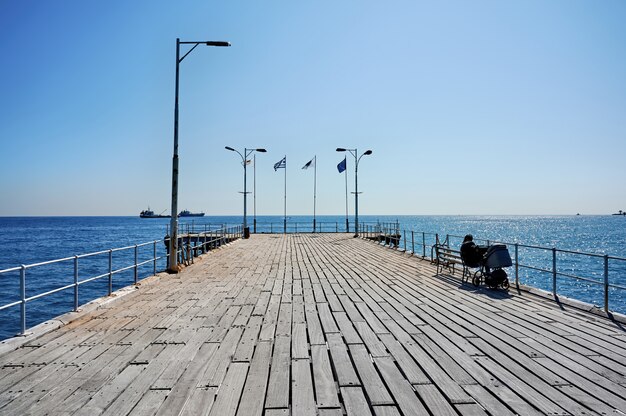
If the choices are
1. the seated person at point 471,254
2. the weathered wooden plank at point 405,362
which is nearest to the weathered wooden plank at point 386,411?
the weathered wooden plank at point 405,362

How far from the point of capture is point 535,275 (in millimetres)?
33938

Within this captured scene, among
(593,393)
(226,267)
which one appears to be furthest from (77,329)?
(226,267)

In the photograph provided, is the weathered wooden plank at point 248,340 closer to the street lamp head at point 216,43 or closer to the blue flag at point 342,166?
the street lamp head at point 216,43

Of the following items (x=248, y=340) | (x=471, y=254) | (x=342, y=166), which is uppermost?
(x=342, y=166)

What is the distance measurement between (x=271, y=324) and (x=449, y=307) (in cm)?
344

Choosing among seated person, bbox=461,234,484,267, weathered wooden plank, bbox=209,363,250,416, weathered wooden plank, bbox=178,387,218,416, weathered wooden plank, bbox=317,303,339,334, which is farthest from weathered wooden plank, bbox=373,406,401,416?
seated person, bbox=461,234,484,267

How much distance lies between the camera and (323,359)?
4648 millimetres

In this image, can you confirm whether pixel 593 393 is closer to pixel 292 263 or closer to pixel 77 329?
pixel 77 329

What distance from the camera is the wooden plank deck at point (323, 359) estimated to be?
11.6 ft

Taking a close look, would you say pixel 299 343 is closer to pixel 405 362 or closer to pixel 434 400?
pixel 405 362

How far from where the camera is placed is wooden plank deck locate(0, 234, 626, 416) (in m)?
3.54

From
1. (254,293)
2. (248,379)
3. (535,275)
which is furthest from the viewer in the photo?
(535,275)

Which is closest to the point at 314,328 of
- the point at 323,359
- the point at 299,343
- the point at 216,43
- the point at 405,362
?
the point at 299,343

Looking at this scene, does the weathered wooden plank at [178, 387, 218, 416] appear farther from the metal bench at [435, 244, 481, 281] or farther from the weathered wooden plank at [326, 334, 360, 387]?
the metal bench at [435, 244, 481, 281]
